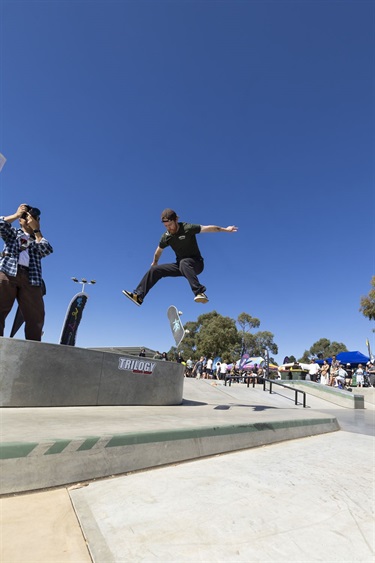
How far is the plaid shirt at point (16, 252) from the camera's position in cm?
441

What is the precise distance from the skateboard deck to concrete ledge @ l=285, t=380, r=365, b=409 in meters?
6.89

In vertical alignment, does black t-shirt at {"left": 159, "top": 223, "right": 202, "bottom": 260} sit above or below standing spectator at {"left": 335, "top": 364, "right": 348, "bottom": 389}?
above

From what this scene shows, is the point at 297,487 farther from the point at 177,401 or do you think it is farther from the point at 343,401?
the point at 343,401

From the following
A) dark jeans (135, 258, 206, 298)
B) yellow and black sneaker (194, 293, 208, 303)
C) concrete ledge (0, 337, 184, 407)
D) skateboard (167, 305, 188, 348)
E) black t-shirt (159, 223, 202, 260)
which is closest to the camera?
concrete ledge (0, 337, 184, 407)

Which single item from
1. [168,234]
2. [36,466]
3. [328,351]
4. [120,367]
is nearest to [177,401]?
[120,367]

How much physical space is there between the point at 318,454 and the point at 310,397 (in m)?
10.9

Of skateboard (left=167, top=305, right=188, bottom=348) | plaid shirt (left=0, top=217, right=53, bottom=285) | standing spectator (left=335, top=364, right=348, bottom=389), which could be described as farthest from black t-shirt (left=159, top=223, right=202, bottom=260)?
standing spectator (left=335, top=364, right=348, bottom=389)

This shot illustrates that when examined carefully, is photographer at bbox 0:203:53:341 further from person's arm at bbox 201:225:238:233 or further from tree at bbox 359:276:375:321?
tree at bbox 359:276:375:321

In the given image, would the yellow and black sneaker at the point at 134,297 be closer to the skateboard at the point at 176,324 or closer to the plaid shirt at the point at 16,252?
the plaid shirt at the point at 16,252

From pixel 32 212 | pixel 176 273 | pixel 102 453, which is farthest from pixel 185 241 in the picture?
pixel 102 453

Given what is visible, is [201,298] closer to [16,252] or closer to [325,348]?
[16,252]

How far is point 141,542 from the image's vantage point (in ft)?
4.33

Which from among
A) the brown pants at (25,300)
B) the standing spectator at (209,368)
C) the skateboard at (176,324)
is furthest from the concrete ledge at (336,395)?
the brown pants at (25,300)

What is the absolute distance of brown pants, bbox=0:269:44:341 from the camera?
A: 4.44m
